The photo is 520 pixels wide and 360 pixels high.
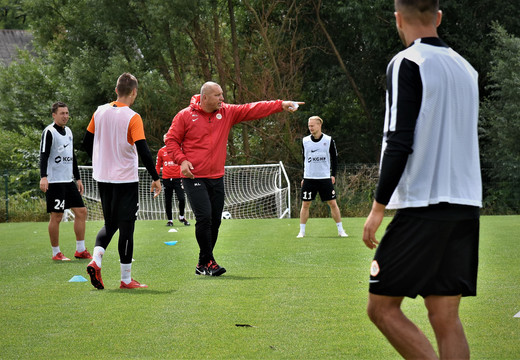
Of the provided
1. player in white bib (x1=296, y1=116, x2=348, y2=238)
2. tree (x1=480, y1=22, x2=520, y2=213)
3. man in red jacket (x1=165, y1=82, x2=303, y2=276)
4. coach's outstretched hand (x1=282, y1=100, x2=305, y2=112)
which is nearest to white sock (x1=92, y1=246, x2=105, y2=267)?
man in red jacket (x1=165, y1=82, x2=303, y2=276)

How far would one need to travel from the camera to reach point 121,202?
7574mm

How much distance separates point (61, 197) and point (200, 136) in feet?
9.87

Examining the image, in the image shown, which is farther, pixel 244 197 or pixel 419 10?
pixel 244 197

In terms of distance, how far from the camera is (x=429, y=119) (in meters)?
3.35

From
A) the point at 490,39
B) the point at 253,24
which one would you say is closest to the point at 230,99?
the point at 253,24

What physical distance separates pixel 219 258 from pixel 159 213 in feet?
47.4

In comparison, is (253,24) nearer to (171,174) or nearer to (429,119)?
(171,174)

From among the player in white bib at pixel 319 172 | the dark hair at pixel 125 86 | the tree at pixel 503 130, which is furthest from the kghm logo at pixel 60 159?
the tree at pixel 503 130

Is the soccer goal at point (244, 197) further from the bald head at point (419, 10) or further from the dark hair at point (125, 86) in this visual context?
the bald head at point (419, 10)

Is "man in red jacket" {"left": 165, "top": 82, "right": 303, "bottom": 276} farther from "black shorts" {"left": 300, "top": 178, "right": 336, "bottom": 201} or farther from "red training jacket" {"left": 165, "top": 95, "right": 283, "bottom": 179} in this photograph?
"black shorts" {"left": 300, "top": 178, "right": 336, "bottom": 201}

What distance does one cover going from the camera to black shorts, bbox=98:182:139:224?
755cm

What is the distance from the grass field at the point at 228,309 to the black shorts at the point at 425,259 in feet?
4.83

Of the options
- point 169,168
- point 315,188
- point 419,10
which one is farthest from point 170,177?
point 419,10

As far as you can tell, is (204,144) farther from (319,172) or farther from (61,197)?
(319,172)
